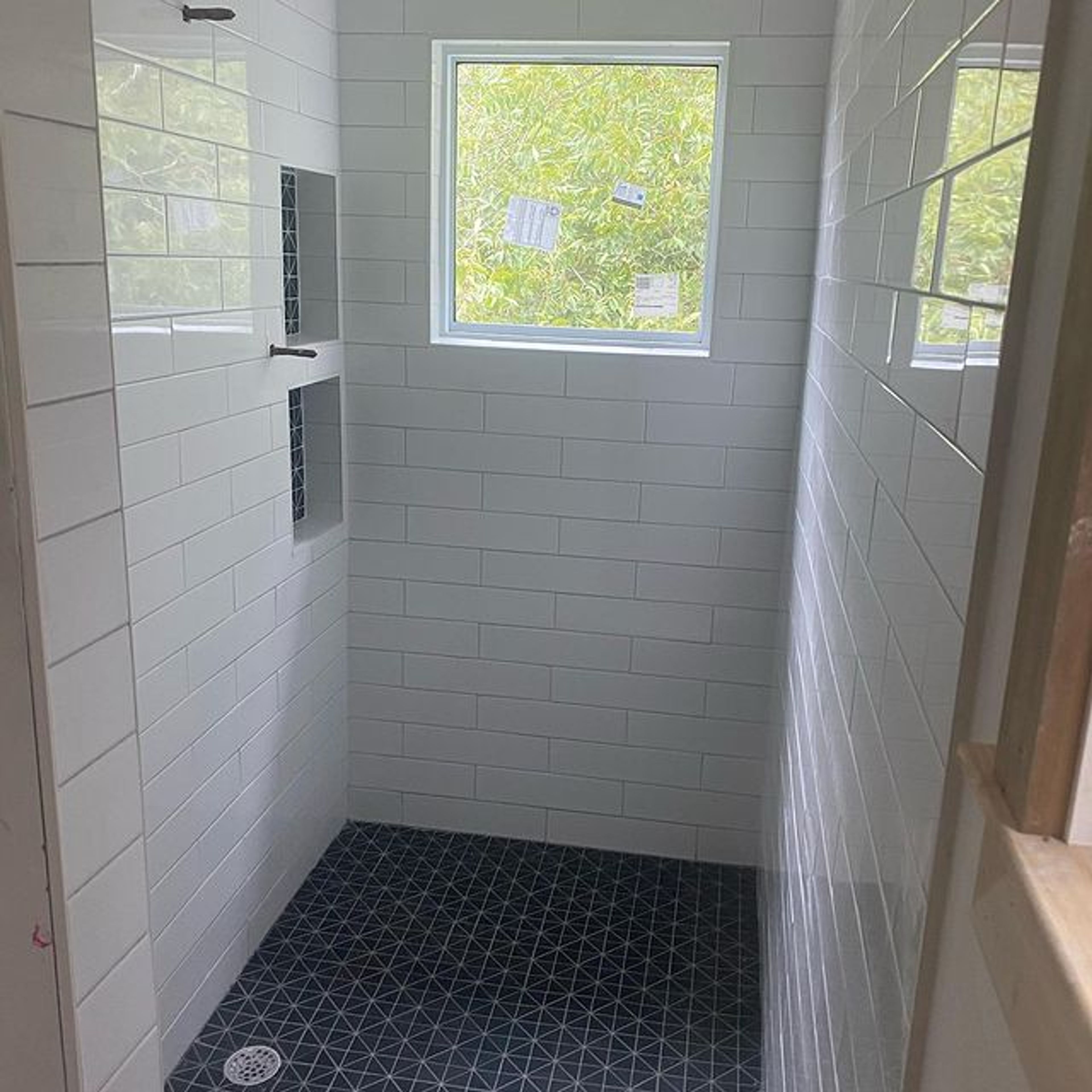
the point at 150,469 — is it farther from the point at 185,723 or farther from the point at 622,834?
the point at 622,834

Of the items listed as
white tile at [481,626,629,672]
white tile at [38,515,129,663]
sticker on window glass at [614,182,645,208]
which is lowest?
white tile at [481,626,629,672]

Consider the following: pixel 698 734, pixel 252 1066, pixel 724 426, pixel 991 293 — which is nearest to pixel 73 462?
pixel 991 293

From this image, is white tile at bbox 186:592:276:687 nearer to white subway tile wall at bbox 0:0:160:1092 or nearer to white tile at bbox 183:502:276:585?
white tile at bbox 183:502:276:585

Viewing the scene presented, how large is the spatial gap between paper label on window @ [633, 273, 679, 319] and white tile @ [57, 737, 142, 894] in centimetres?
219

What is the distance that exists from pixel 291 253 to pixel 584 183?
81 centimetres

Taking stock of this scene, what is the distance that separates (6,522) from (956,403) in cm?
80

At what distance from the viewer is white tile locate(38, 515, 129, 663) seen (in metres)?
0.97

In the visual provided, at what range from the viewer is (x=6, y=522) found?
928mm

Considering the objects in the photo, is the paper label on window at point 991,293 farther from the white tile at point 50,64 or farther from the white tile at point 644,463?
the white tile at point 644,463

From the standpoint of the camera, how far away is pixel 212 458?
7.66ft

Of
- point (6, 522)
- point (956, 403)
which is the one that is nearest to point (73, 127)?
point (6, 522)

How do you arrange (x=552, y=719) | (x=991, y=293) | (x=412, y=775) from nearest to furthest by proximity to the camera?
(x=991, y=293), (x=552, y=719), (x=412, y=775)

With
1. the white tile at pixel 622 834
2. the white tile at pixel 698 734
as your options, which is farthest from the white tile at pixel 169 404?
the white tile at pixel 622 834

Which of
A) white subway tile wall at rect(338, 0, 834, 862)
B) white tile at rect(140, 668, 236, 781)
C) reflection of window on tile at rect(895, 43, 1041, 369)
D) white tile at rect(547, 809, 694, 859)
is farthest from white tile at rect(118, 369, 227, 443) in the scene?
white tile at rect(547, 809, 694, 859)
